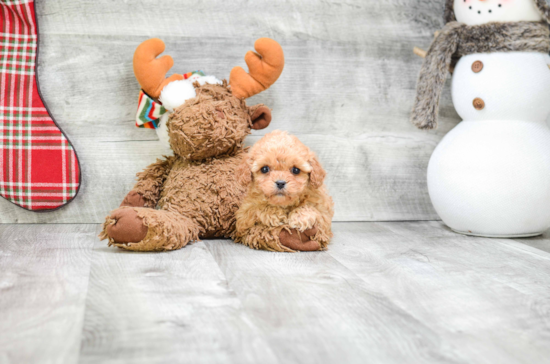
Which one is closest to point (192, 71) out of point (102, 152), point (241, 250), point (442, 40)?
point (102, 152)

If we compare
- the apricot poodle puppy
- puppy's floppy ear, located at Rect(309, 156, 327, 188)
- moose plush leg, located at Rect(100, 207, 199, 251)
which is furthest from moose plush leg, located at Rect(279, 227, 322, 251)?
moose plush leg, located at Rect(100, 207, 199, 251)

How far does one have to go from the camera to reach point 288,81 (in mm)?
1467

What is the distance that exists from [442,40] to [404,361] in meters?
0.96

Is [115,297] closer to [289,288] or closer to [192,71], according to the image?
[289,288]

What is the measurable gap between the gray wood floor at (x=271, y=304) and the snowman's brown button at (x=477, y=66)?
17.6 inches

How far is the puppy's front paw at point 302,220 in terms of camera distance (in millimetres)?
1107

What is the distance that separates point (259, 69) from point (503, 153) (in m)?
0.64

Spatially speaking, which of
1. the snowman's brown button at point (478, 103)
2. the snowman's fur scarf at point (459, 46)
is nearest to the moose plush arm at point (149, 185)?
the snowman's fur scarf at point (459, 46)

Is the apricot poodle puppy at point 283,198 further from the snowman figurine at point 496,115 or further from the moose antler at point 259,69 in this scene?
the snowman figurine at point 496,115

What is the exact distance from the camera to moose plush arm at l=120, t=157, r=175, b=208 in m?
1.28

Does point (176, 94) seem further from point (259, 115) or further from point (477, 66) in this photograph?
point (477, 66)

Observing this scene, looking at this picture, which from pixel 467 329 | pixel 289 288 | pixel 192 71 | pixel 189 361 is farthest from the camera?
pixel 192 71

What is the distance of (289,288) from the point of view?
0.87m

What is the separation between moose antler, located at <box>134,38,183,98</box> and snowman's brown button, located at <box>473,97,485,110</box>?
77cm
